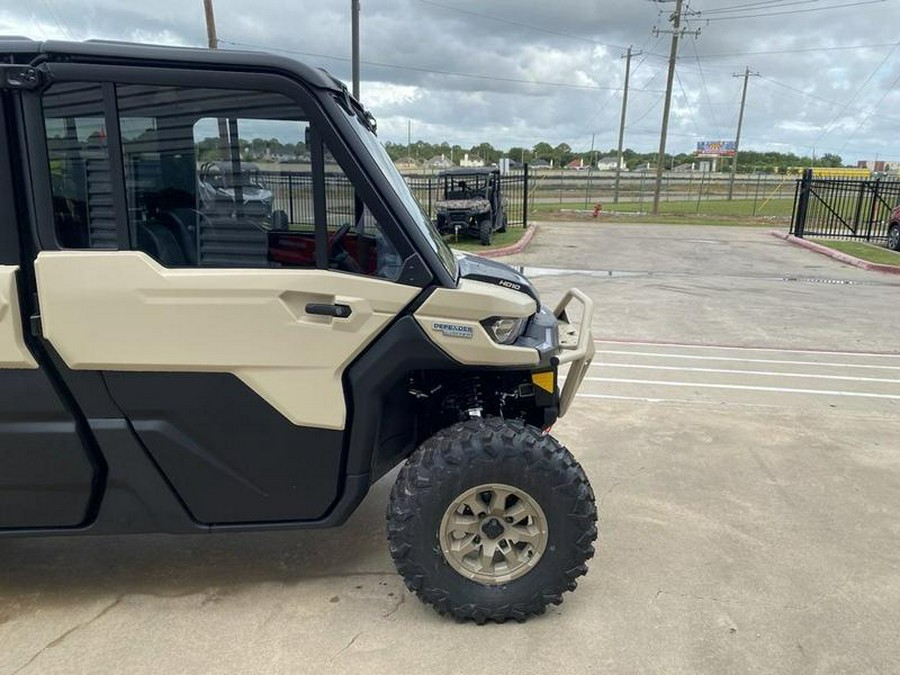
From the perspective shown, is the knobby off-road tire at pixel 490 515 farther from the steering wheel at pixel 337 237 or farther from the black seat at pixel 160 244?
the black seat at pixel 160 244

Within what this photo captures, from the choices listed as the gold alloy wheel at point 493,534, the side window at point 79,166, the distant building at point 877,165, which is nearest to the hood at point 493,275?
the gold alloy wheel at point 493,534

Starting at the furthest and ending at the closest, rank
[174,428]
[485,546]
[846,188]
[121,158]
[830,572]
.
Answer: [846,188] < [830,572] < [485,546] < [174,428] < [121,158]

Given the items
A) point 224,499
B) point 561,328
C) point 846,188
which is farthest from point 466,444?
point 846,188

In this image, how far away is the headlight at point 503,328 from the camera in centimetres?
270

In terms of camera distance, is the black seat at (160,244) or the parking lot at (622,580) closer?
the black seat at (160,244)

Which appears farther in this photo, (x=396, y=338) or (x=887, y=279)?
(x=887, y=279)

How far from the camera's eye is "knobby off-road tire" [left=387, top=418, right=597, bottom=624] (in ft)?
8.83

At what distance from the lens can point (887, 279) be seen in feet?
45.2

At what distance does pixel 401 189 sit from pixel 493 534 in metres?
1.53

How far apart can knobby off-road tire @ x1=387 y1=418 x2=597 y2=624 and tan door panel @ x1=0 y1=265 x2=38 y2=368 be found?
152 cm

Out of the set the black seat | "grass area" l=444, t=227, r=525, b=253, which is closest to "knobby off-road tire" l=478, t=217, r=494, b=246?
"grass area" l=444, t=227, r=525, b=253

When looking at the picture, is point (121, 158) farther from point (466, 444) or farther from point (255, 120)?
point (466, 444)

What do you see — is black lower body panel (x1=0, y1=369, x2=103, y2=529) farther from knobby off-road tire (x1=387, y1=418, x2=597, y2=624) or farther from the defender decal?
the defender decal

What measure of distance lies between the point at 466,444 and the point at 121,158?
1.71m
